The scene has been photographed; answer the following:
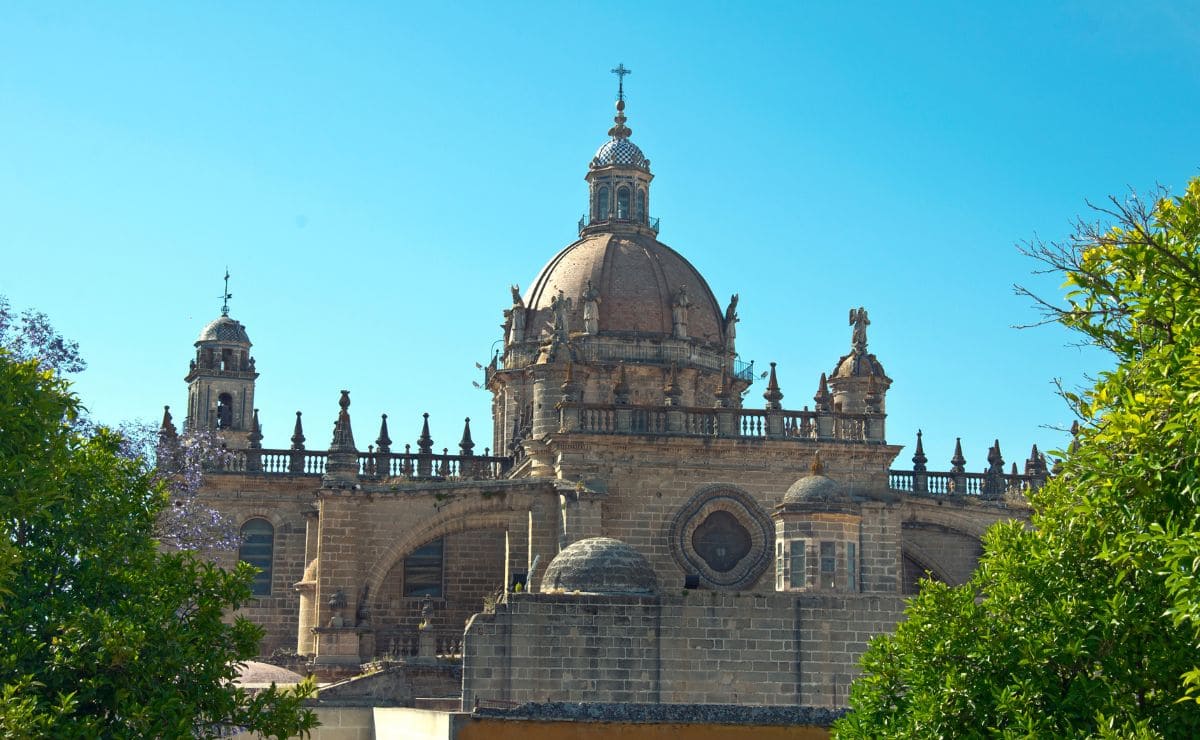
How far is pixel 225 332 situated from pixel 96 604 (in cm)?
3587

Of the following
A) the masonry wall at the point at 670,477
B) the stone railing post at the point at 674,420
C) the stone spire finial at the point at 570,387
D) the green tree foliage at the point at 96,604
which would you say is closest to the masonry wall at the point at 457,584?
the masonry wall at the point at 670,477

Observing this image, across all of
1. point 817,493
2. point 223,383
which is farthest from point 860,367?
point 223,383

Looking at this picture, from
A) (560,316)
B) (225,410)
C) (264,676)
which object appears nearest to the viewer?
(264,676)

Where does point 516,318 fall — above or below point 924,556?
above

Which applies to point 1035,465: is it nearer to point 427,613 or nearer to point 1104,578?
point 427,613

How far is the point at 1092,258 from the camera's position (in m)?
14.9

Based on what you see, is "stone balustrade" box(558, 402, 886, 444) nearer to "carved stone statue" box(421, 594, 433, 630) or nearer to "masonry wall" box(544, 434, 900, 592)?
"masonry wall" box(544, 434, 900, 592)

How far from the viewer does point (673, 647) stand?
27969mm

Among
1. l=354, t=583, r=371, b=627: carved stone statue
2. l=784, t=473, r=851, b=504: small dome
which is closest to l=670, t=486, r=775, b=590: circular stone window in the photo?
l=784, t=473, r=851, b=504: small dome

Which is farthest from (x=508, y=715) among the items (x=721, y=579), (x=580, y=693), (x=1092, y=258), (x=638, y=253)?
(x=638, y=253)

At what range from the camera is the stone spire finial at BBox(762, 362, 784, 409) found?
38.8 meters

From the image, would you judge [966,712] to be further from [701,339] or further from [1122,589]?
[701,339]

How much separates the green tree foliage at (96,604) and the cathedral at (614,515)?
8271 mm

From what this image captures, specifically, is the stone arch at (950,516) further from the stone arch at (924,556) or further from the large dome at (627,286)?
the large dome at (627,286)
